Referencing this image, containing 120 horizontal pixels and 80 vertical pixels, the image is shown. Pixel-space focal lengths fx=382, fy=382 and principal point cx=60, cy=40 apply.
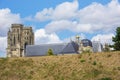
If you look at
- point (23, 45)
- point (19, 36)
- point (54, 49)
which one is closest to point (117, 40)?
point (54, 49)

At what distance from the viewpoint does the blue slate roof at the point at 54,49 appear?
10200cm

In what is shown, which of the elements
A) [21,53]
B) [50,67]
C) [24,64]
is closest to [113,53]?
[50,67]

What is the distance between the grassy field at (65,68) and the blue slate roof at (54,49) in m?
46.0

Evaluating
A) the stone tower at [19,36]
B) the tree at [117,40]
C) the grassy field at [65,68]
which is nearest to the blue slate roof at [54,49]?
→ the tree at [117,40]

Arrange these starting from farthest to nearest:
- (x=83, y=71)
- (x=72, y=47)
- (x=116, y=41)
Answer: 1. (x=72, y=47)
2. (x=116, y=41)
3. (x=83, y=71)

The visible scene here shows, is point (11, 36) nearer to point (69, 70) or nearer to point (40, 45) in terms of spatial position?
point (40, 45)

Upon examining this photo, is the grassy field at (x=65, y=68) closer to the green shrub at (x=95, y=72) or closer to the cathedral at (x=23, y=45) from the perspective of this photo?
the green shrub at (x=95, y=72)

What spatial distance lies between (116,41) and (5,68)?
2191 cm

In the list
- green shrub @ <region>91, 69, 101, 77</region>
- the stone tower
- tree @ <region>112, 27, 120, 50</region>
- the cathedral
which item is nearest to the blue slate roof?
the cathedral

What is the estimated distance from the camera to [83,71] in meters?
50.2

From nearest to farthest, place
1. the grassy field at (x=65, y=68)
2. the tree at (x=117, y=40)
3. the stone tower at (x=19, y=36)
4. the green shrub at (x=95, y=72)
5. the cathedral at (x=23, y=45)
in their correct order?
the green shrub at (x=95, y=72)
the grassy field at (x=65, y=68)
the tree at (x=117, y=40)
the cathedral at (x=23, y=45)
the stone tower at (x=19, y=36)

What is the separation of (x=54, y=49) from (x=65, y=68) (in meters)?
58.3

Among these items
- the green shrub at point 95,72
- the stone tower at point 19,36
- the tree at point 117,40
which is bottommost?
the green shrub at point 95,72

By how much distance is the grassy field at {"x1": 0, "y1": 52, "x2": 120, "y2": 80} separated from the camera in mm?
49000
